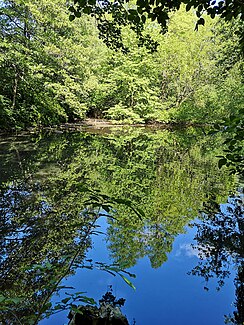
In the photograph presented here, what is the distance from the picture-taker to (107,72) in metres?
31.2

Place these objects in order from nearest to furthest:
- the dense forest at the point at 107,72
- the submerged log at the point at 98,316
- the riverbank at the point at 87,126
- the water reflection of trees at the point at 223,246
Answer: the submerged log at the point at 98,316, the water reflection of trees at the point at 223,246, the dense forest at the point at 107,72, the riverbank at the point at 87,126

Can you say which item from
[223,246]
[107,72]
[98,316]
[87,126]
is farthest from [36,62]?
[98,316]

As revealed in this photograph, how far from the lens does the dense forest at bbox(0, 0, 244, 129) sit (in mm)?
16750

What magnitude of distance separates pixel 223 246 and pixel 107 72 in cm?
2855

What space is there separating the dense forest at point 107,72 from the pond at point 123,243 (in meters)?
8.66

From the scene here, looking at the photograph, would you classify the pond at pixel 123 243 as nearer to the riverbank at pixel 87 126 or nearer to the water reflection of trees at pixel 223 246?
the water reflection of trees at pixel 223 246

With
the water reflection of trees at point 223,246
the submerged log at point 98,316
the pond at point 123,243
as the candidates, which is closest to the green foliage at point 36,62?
the pond at point 123,243

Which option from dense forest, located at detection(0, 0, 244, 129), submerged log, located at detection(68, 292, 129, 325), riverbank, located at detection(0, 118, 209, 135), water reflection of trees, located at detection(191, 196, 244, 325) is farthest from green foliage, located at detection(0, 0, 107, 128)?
submerged log, located at detection(68, 292, 129, 325)

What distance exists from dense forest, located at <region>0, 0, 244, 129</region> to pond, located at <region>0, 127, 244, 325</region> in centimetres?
866

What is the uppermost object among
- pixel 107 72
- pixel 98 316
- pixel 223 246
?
pixel 107 72

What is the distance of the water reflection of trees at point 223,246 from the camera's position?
3.93 metres

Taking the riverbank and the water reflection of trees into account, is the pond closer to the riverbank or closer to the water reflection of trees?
the water reflection of trees

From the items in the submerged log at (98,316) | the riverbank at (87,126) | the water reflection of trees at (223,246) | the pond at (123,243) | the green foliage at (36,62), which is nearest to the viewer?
the submerged log at (98,316)

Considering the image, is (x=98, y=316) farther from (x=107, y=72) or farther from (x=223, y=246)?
(x=107, y=72)
